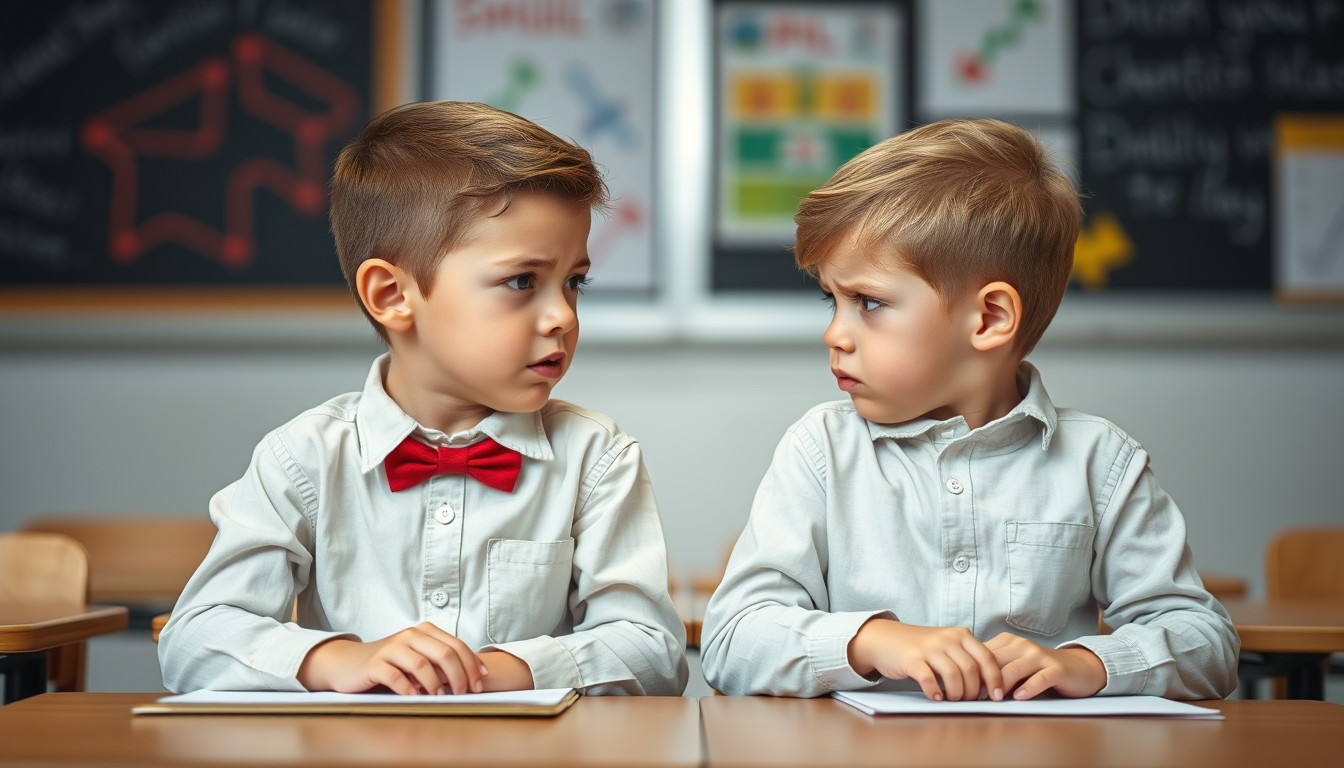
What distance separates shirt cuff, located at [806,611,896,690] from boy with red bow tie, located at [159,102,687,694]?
196 mm

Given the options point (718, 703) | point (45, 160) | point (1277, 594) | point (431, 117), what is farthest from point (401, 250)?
point (45, 160)

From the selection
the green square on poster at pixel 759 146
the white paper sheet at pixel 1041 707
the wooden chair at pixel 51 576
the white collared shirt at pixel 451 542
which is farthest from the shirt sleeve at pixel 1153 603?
the green square on poster at pixel 759 146

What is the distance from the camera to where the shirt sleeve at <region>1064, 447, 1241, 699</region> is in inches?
46.9

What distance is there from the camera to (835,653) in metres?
1.17

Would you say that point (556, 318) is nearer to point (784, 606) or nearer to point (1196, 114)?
point (784, 606)

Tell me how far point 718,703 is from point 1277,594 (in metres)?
1.58

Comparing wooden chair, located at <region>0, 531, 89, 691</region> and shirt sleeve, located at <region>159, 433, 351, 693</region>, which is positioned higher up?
shirt sleeve, located at <region>159, 433, 351, 693</region>

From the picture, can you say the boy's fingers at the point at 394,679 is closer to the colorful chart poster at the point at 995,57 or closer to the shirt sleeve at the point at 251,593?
the shirt sleeve at the point at 251,593

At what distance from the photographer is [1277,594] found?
2.23 meters

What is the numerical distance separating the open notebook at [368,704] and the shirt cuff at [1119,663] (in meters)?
0.50

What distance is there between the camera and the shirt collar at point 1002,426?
1.35m

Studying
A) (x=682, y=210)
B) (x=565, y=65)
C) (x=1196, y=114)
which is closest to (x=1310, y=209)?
(x=1196, y=114)

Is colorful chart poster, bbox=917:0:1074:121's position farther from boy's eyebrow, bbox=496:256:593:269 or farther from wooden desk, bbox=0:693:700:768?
wooden desk, bbox=0:693:700:768

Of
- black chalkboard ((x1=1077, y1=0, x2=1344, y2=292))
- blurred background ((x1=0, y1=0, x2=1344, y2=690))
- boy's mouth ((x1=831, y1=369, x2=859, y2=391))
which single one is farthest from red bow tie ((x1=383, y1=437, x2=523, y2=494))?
black chalkboard ((x1=1077, y1=0, x2=1344, y2=292))
